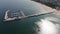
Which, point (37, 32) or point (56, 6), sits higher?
point (56, 6)

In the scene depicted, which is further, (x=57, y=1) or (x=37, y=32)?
(x=57, y=1)

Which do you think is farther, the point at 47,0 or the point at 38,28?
the point at 47,0

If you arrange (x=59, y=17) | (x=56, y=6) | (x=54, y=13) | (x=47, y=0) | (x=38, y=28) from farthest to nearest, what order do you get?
(x=47, y=0)
(x=56, y=6)
(x=54, y=13)
(x=59, y=17)
(x=38, y=28)

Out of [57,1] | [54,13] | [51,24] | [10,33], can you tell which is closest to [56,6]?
[57,1]

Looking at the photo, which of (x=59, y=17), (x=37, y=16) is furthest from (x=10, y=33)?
(x=59, y=17)

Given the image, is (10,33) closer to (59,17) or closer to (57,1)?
(59,17)

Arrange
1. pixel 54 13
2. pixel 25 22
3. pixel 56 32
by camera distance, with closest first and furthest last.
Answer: pixel 56 32
pixel 25 22
pixel 54 13

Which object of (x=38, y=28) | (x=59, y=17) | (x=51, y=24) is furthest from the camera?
(x=59, y=17)

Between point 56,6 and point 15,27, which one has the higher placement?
point 56,6

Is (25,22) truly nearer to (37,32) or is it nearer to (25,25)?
(25,25)

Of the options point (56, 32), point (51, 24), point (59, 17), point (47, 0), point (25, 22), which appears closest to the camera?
point (56, 32)
